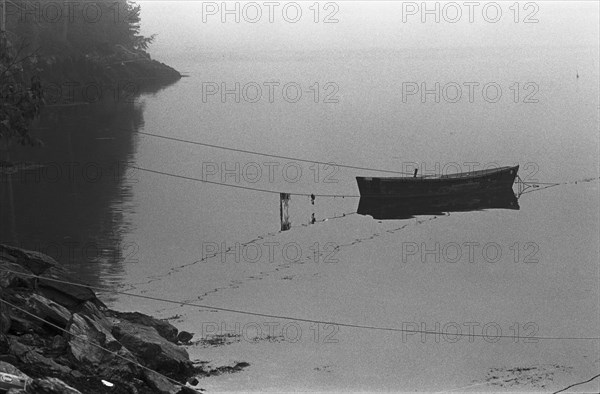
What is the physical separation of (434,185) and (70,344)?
30668mm

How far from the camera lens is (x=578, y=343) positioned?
26812 millimetres

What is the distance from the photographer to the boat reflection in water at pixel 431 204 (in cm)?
4488

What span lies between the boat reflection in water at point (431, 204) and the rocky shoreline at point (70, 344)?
908 inches

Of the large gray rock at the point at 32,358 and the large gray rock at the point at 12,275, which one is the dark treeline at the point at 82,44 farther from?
the large gray rock at the point at 32,358

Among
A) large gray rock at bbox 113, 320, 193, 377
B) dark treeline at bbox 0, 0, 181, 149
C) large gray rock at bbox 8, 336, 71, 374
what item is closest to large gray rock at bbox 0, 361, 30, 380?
large gray rock at bbox 8, 336, 71, 374

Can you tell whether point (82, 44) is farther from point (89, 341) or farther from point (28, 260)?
point (89, 341)

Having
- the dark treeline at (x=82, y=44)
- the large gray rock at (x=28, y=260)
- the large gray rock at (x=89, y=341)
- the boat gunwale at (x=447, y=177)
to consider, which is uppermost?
the dark treeline at (x=82, y=44)

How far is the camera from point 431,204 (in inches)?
1838

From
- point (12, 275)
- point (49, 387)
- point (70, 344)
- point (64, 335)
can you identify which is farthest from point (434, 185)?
point (49, 387)

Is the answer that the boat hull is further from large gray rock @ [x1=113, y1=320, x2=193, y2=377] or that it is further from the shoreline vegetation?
large gray rock @ [x1=113, y1=320, x2=193, y2=377]

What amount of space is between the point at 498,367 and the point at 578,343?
3.46 meters

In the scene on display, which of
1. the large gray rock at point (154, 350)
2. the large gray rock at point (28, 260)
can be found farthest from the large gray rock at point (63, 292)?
the large gray rock at point (154, 350)

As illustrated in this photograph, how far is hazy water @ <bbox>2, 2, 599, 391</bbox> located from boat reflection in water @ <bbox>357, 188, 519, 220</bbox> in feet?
3.35

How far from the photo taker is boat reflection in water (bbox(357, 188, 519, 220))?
4488 centimetres
